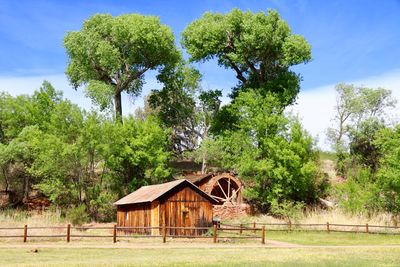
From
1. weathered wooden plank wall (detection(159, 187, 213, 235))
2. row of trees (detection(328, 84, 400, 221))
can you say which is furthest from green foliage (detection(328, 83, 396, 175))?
weathered wooden plank wall (detection(159, 187, 213, 235))

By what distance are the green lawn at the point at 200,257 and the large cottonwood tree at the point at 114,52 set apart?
28.8 m

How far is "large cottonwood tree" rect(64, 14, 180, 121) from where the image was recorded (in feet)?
165

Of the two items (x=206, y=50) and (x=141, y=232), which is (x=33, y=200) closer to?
(x=141, y=232)

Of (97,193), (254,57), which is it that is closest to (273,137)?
(254,57)

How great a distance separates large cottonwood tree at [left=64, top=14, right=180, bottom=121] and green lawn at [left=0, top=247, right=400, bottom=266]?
28805 mm

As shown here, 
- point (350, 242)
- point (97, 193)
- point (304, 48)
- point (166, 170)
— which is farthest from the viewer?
point (304, 48)

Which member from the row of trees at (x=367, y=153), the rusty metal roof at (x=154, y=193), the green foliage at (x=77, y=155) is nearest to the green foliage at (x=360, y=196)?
the row of trees at (x=367, y=153)

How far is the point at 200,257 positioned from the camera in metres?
19.5

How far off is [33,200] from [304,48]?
31046 millimetres

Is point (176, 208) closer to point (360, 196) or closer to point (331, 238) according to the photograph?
point (331, 238)

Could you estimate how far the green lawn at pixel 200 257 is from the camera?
17453 millimetres

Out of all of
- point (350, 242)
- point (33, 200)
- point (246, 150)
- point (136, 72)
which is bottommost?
point (350, 242)

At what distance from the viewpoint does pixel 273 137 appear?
4834 centimetres

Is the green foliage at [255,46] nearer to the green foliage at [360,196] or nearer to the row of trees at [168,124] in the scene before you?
the row of trees at [168,124]
